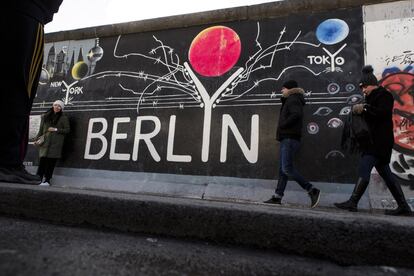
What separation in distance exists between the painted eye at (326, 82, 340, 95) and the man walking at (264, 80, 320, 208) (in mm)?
903

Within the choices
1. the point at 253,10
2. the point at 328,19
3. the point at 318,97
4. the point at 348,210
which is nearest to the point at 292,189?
the point at 348,210

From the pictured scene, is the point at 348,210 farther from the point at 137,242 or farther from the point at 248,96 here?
the point at 137,242

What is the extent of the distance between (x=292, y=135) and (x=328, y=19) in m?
2.48

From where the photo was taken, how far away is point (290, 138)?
15.6 feet

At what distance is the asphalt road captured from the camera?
100 centimetres

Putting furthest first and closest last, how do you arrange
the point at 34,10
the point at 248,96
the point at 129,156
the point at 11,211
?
the point at 129,156
the point at 248,96
the point at 34,10
the point at 11,211

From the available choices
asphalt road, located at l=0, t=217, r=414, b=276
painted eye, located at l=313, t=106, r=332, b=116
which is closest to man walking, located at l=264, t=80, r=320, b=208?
painted eye, located at l=313, t=106, r=332, b=116

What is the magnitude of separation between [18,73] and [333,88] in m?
4.83

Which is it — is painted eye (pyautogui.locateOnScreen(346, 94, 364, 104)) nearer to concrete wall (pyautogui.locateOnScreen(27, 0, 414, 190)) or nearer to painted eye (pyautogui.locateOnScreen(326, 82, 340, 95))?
concrete wall (pyautogui.locateOnScreen(27, 0, 414, 190))

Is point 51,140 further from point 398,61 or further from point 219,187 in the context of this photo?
point 398,61

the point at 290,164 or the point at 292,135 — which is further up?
the point at 292,135

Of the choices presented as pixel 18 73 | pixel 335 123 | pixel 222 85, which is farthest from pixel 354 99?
pixel 18 73

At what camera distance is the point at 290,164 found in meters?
4.66

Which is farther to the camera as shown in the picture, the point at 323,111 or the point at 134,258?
the point at 323,111
